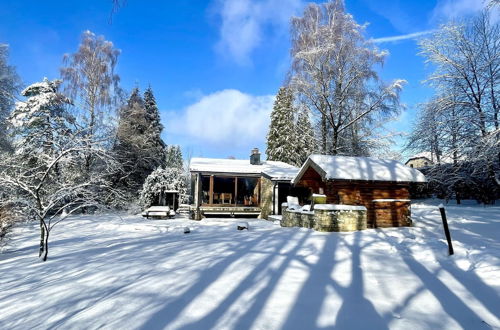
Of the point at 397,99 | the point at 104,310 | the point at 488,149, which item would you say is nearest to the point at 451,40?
the point at 397,99

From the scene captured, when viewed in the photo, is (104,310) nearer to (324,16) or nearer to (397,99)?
(397,99)

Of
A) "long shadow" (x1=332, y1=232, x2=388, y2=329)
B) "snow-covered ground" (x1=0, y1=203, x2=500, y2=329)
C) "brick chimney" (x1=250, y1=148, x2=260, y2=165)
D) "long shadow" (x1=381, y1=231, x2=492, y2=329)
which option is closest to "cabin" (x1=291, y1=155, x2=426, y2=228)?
"snow-covered ground" (x1=0, y1=203, x2=500, y2=329)

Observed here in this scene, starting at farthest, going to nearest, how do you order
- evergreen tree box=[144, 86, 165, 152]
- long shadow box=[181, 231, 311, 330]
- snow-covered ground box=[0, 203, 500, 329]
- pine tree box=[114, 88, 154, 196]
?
evergreen tree box=[144, 86, 165, 152]
pine tree box=[114, 88, 154, 196]
snow-covered ground box=[0, 203, 500, 329]
long shadow box=[181, 231, 311, 330]

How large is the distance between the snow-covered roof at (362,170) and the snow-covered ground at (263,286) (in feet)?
12.5

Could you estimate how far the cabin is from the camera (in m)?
11.8

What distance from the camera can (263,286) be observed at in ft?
16.1

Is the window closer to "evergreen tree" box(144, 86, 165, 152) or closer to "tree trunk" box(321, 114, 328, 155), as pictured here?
"tree trunk" box(321, 114, 328, 155)

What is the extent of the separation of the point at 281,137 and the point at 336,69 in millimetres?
17796

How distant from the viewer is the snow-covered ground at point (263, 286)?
3.84 m

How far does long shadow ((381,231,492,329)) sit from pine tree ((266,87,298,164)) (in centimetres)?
2911

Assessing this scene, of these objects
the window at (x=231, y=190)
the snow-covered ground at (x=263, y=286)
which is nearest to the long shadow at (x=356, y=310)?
the snow-covered ground at (x=263, y=286)

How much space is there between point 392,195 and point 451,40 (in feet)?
30.6

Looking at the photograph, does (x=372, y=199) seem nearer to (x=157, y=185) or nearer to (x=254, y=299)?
(x=254, y=299)

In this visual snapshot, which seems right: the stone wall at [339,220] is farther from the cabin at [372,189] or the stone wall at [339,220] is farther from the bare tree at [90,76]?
the bare tree at [90,76]
